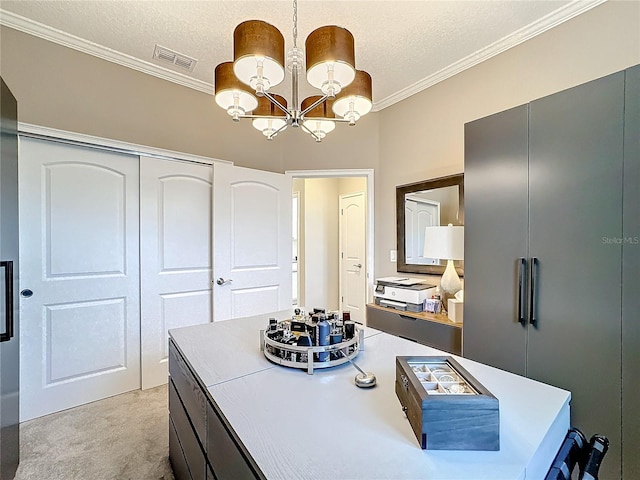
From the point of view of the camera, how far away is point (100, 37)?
7.73 ft

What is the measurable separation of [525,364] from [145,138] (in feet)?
10.7

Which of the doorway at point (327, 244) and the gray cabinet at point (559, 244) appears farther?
the doorway at point (327, 244)

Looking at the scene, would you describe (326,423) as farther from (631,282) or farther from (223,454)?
(631,282)

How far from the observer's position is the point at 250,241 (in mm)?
3162

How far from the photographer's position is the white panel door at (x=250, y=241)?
2.95 meters

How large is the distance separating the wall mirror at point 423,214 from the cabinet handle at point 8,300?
9.30 ft

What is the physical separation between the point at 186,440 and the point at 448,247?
203cm

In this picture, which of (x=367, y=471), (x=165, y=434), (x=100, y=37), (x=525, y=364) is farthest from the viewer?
(x=100, y=37)

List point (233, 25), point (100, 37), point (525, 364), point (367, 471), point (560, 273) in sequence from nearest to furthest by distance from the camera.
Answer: point (367, 471)
point (560, 273)
point (525, 364)
point (233, 25)
point (100, 37)

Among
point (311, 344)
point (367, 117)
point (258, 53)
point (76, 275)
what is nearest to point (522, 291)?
point (311, 344)

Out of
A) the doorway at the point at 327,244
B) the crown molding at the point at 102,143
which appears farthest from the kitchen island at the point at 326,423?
the doorway at the point at 327,244

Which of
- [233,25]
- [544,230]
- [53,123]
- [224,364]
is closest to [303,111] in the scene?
[233,25]

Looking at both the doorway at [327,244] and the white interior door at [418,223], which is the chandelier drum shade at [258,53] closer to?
the white interior door at [418,223]

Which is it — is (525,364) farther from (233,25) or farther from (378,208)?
(233,25)
